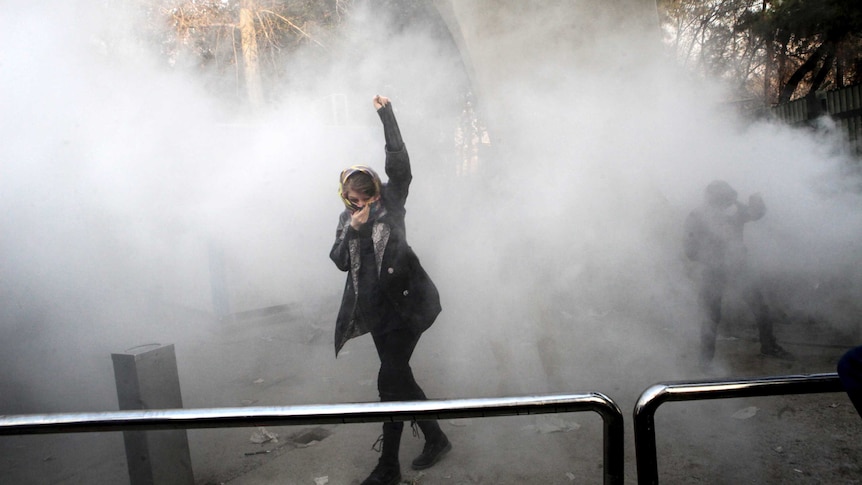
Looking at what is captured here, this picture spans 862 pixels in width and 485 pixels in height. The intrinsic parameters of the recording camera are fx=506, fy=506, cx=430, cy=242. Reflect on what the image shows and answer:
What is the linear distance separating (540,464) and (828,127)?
396 centimetres

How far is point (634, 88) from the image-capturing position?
384cm

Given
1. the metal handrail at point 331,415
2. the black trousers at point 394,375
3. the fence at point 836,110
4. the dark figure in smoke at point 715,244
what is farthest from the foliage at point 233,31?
the fence at point 836,110

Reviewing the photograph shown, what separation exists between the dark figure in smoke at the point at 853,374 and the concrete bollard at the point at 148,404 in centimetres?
218

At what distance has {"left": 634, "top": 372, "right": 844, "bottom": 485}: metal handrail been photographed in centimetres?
103

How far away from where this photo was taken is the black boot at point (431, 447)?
2332 millimetres

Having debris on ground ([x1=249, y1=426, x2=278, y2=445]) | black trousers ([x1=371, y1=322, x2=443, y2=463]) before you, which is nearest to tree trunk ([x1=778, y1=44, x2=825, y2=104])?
black trousers ([x1=371, y1=322, x2=443, y2=463])

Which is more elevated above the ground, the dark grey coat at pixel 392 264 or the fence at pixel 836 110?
the fence at pixel 836 110

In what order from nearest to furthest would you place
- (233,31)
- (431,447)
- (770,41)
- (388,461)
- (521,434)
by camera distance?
(388,461) < (431,447) < (521,434) < (233,31) < (770,41)

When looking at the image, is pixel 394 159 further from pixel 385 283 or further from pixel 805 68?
pixel 805 68

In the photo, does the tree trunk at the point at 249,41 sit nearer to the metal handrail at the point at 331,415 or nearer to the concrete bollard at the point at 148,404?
the concrete bollard at the point at 148,404

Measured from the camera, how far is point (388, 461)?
7.14ft

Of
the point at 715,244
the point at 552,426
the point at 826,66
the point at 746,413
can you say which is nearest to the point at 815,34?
the point at 826,66

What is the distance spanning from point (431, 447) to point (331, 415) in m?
1.51

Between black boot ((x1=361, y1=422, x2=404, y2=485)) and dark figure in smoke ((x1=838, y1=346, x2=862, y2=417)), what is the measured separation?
1676 millimetres
